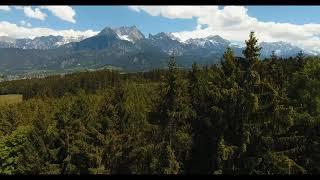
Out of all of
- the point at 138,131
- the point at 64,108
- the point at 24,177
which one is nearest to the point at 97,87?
the point at 64,108

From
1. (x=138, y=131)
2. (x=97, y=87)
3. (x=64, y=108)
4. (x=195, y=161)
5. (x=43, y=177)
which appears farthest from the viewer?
(x=97, y=87)

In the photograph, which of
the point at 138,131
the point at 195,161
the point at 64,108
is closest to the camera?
the point at 195,161

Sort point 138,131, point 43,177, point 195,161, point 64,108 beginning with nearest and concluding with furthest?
point 43,177 < point 195,161 < point 138,131 < point 64,108

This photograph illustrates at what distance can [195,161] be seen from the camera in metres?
42.9

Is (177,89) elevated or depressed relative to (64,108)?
elevated

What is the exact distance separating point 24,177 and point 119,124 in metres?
47.6

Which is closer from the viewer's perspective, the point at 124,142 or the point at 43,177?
the point at 43,177

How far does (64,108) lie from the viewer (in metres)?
61.0

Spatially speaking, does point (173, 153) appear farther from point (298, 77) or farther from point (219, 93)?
point (298, 77)

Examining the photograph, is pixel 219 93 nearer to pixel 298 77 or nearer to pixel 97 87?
pixel 298 77

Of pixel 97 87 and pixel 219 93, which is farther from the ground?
pixel 219 93
